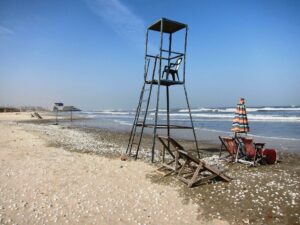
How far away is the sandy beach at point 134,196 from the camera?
6.31 m

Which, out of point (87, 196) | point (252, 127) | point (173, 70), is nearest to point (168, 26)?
point (173, 70)

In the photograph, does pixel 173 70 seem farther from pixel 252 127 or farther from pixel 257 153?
pixel 252 127

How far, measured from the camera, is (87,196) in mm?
7523

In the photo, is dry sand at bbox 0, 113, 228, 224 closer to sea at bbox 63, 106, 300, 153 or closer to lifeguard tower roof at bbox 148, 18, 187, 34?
lifeguard tower roof at bbox 148, 18, 187, 34

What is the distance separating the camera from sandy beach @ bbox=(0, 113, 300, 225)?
20.7ft

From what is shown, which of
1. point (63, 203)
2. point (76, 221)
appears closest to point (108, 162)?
point (63, 203)

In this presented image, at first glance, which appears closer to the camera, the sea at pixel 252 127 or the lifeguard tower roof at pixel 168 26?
the lifeguard tower roof at pixel 168 26

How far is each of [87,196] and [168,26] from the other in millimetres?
8994

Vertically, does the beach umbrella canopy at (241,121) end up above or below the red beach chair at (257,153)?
above

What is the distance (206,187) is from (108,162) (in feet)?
16.1

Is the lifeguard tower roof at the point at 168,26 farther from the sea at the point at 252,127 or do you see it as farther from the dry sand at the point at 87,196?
the sea at the point at 252,127

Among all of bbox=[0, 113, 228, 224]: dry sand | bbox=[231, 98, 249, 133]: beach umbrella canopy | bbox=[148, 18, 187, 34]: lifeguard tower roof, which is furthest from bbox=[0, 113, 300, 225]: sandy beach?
bbox=[148, 18, 187, 34]: lifeguard tower roof

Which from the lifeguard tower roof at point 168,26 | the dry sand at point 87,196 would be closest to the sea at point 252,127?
the lifeguard tower roof at point 168,26

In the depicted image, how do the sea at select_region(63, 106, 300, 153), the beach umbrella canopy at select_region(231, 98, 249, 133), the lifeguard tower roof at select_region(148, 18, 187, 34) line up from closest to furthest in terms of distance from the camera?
1. the beach umbrella canopy at select_region(231, 98, 249, 133)
2. the lifeguard tower roof at select_region(148, 18, 187, 34)
3. the sea at select_region(63, 106, 300, 153)
